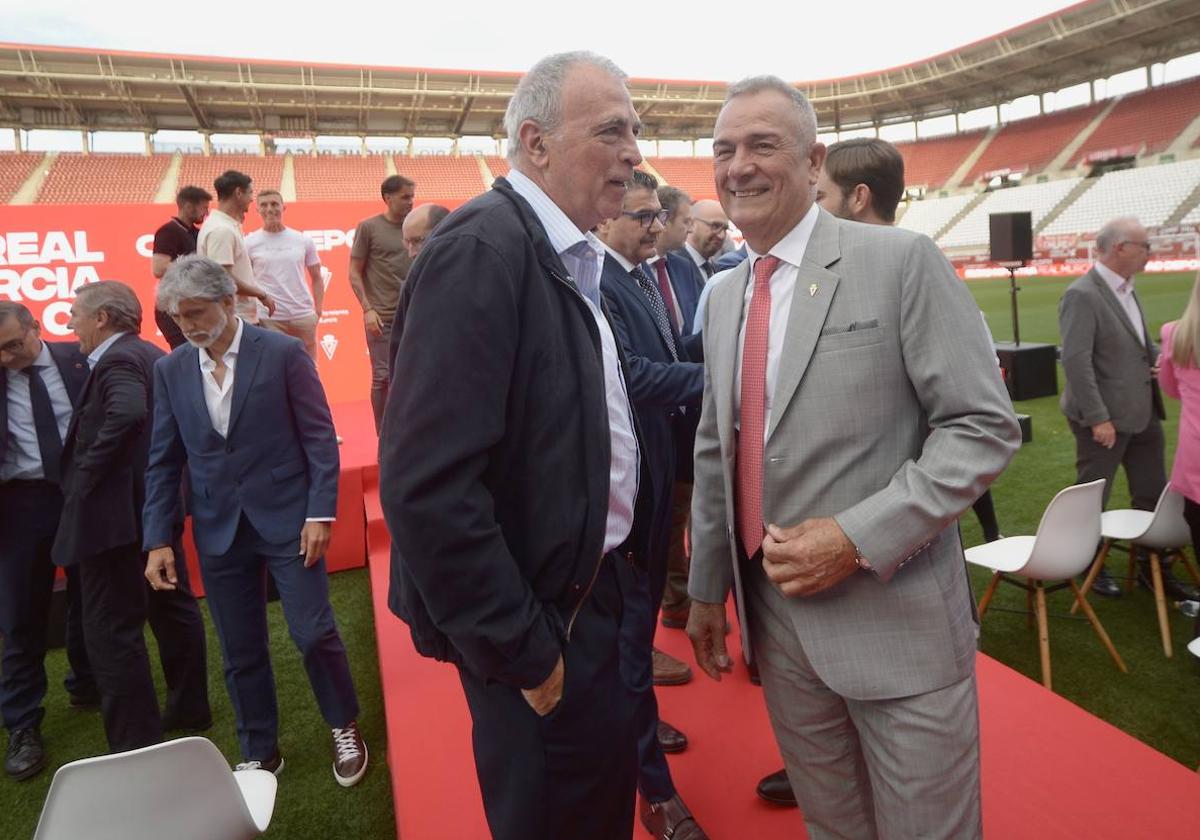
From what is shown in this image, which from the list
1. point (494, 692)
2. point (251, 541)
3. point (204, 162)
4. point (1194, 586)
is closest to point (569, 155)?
point (494, 692)

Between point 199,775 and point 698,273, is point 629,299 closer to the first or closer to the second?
point 698,273

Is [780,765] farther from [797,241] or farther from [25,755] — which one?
[25,755]

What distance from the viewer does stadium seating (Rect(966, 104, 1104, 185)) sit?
104 feet

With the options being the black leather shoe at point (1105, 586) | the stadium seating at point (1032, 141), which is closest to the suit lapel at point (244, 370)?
the black leather shoe at point (1105, 586)

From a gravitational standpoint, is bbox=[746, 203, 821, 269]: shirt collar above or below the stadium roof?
below

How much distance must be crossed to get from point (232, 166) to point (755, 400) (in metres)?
29.5

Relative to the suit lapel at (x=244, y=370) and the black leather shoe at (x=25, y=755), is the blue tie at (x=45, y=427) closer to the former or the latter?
the suit lapel at (x=244, y=370)

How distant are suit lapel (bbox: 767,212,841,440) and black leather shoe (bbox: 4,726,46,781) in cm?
334

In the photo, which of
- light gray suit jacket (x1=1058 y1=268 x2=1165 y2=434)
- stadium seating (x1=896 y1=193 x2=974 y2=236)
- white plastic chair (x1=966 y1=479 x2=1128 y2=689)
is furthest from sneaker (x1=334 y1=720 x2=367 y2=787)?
stadium seating (x1=896 y1=193 x2=974 y2=236)

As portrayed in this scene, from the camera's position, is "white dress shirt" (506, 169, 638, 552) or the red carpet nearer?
"white dress shirt" (506, 169, 638, 552)

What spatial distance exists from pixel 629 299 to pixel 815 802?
152 cm

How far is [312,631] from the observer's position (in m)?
2.58

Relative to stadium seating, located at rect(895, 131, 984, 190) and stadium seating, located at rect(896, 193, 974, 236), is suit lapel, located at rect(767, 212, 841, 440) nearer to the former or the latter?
stadium seating, located at rect(896, 193, 974, 236)

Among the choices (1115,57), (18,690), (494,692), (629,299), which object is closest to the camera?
(494,692)
